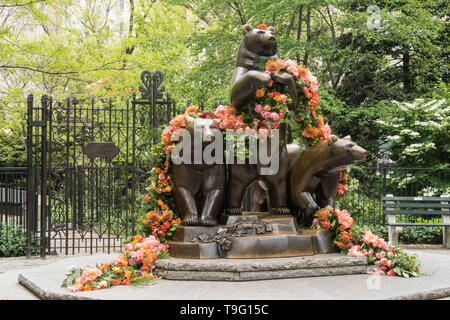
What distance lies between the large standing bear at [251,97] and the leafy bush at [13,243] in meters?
5.76

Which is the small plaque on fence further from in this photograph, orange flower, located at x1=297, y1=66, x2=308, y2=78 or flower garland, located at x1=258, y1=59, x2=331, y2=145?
orange flower, located at x1=297, y1=66, x2=308, y2=78

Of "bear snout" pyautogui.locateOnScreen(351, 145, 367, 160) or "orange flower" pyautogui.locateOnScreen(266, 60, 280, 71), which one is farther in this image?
"bear snout" pyautogui.locateOnScreen(351, 145, 367, 160)

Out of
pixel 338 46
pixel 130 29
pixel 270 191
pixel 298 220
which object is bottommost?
pixel 298 220

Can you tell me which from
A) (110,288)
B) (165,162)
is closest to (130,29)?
(165,162)

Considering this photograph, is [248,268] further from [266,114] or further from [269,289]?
[266,114]

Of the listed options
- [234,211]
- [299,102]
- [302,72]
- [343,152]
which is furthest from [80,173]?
[343,152]

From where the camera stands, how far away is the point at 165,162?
580 cm

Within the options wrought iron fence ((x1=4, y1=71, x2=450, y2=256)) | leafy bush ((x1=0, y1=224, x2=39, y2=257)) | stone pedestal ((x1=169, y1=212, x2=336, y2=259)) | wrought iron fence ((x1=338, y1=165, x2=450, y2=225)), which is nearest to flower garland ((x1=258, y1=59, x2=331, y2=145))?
stone pedestal ((x1=169, y1=212, x2=336, y2=259))

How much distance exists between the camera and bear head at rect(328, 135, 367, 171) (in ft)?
18.8

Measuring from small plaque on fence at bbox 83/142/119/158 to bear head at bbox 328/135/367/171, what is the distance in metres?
5.62

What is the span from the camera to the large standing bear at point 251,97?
221 inches

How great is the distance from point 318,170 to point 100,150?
570 cm
